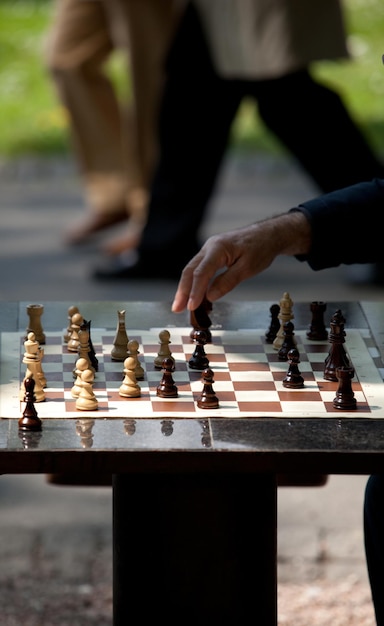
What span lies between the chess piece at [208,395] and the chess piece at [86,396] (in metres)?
0.19

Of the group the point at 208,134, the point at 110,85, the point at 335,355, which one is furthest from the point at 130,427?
the point at 110,85

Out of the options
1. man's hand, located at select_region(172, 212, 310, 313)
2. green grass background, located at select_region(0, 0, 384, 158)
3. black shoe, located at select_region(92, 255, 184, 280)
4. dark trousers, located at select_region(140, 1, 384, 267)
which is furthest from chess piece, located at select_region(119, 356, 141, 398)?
green grass background, located at select_region(0, 0, 384, 158)

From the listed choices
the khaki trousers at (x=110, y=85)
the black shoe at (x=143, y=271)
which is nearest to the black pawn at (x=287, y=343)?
the black shoe at (x=143, y=271)

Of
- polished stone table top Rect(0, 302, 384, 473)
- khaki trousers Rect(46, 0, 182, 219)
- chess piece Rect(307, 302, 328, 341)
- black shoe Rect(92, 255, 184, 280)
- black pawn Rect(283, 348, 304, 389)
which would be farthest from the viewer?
khaki trousers Rect(46, 0, 182, 219)

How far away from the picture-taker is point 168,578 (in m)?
2.48

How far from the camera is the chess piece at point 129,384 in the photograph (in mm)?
2508

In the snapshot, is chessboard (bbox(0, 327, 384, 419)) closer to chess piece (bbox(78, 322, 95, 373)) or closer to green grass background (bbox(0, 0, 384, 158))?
chess piece (bbox(78, 322, 95, 373))

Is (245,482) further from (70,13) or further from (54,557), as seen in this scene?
(70,13)

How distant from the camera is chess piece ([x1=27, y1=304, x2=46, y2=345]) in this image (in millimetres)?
2865

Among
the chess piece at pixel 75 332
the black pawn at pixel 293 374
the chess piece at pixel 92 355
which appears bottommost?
the black pawn at pixel 293 374

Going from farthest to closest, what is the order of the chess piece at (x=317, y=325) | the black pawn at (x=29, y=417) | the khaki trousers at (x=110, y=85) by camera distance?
the khaki trousers at (x=110, y=85) → the chess piece at (x=317, y=325) → the black pawn at (x=29, y=417)

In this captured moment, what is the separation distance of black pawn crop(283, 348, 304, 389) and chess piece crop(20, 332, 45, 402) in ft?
1.55

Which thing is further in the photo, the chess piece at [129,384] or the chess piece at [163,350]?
the chess piece at [163,350]

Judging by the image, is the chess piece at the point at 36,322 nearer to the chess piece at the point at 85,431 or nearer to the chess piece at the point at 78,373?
the chess piece at the point at 78,373
